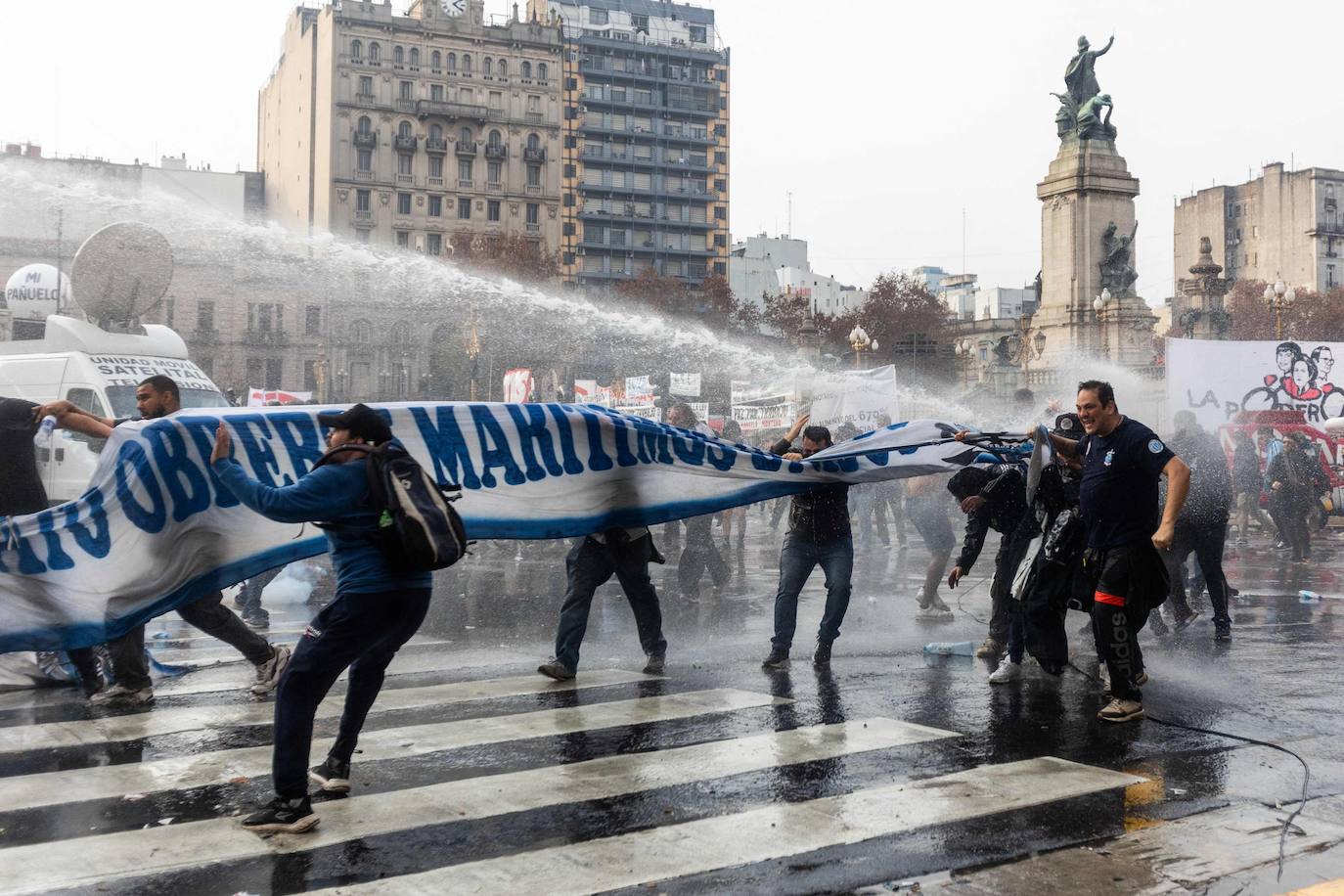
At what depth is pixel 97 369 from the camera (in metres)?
16.6

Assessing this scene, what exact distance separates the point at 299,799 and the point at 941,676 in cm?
495

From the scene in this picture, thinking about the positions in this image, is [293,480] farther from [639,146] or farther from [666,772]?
[639,146]

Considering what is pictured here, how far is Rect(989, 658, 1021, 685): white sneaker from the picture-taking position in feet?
28.5

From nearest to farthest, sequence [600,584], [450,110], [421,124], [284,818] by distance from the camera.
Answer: [284,818]
[600,584]
[421,124]
[450,110]

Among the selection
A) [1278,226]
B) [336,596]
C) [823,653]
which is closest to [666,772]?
[336,596]

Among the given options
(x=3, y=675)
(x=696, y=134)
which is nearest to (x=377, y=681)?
(x=3, y=675)

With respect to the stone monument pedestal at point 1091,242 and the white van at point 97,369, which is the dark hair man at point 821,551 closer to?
the white van at point 97,369

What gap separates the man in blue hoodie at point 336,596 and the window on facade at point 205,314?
69.6 m

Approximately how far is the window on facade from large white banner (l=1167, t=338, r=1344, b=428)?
2382 inches

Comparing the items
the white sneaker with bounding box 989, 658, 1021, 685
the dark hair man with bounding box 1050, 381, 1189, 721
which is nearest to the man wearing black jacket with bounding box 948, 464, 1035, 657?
the white sneaker with bounding box 989, 658, 1021, 685

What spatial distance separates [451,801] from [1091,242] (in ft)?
131

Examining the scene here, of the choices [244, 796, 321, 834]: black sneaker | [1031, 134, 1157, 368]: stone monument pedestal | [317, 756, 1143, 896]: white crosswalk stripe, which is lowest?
[317, 756, 1143, 896]: white crosswalk stripe

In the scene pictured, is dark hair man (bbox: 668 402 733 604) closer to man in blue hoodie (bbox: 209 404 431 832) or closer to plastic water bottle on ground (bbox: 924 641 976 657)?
plastic water bottle on ground (bbox: 924 641 976 657)

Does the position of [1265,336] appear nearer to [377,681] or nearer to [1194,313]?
[1194,313]
